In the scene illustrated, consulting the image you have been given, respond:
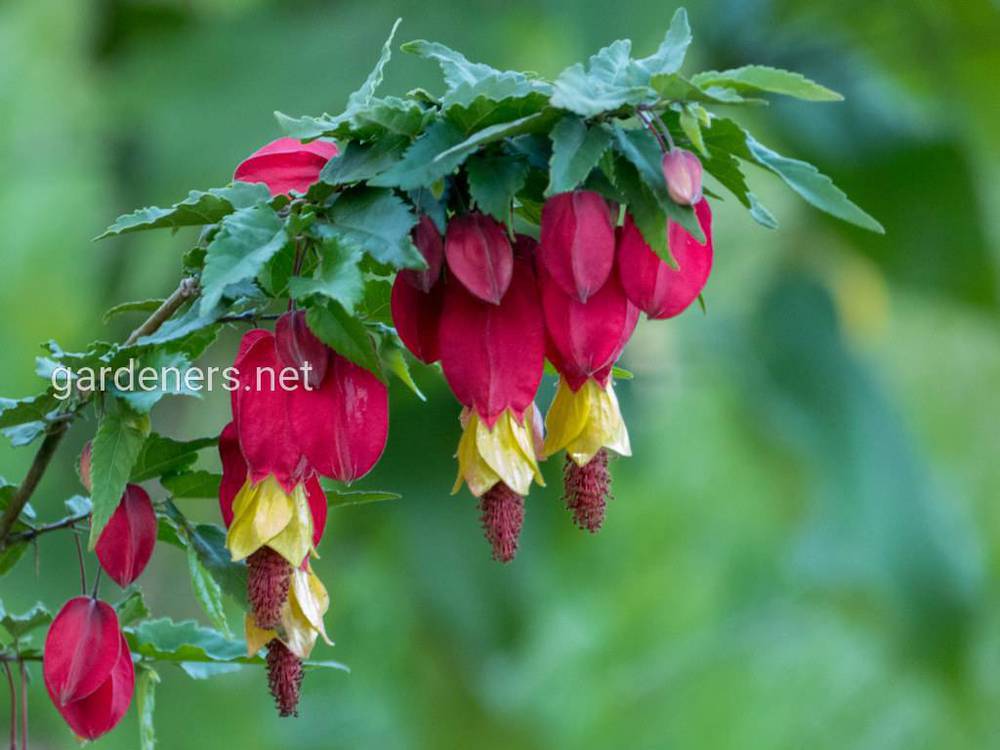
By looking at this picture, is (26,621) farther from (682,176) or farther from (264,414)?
(682,176)

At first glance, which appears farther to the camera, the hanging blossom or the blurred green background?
the blurred green background

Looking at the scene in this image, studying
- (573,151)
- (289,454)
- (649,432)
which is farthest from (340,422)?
(649,432)

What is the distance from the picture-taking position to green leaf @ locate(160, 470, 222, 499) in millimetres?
597

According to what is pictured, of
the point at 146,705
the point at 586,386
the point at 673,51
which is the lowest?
the point at 146,705

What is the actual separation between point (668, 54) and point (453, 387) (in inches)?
5.5

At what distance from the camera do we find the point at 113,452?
1.67 ft

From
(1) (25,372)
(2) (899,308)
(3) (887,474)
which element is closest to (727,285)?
(2) (899,308)

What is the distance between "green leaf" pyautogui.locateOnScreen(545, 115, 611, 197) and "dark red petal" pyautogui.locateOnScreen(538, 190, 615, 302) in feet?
0.05

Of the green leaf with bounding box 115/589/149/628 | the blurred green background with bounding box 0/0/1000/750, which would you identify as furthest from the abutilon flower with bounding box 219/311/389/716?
the blurred green background with bounding box 0/0/1000/750

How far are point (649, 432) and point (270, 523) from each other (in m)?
1.80

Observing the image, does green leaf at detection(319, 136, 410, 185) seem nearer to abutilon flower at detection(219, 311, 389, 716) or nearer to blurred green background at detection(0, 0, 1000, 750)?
abutilon flower at detection(219, 311, 389, 716)

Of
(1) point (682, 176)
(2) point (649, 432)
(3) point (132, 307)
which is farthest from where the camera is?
Answer: (2) point (649, 432)

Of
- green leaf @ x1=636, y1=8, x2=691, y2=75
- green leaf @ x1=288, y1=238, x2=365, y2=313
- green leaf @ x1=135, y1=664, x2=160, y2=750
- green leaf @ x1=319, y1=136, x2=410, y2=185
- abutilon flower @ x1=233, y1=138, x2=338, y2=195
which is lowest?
green leaf @ x1=135, y1=664, x2=160, y2=750

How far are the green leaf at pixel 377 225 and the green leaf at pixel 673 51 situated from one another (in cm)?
10
